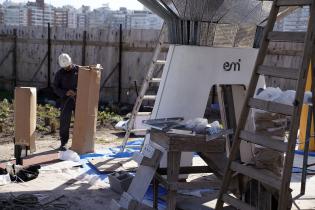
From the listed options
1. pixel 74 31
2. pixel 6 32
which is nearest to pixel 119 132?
pixel 74 31

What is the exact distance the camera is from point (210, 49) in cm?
589

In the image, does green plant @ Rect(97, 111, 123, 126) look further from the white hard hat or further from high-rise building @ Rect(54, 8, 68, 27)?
high-rise building @ Rect(54, 8, 68, 27)

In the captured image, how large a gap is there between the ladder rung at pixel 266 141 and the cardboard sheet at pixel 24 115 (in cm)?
437

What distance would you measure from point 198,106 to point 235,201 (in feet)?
5.49

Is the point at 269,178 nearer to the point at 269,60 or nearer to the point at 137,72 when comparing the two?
the point at 269,60

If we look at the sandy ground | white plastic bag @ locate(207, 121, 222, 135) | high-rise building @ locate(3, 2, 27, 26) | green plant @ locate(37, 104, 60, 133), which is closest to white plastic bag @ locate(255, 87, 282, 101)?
white plastic bag @ locate(207, 121, 222, 135)

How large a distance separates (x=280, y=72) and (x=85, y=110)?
4.63 meters

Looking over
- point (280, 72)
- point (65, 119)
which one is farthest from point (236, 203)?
point (65, 119)

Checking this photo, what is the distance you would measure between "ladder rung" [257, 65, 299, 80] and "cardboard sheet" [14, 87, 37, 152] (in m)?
4.54

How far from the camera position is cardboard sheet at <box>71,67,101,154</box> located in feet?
26.8

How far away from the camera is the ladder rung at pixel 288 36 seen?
420 cm

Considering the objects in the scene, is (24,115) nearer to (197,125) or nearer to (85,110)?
(85,110)

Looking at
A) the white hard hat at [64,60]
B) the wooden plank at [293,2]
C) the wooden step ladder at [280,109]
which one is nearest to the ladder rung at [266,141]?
the wooden step ladder at [280,109]

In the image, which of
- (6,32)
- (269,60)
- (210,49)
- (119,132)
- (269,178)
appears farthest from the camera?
(6,32)
